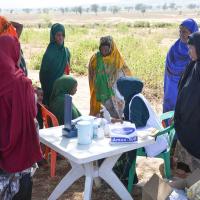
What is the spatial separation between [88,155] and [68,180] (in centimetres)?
83

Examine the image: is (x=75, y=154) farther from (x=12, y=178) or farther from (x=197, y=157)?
→ (x=197, y=157)

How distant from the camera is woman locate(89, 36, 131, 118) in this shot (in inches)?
210

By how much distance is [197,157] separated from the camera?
145 inches

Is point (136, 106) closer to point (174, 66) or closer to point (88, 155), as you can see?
point (88, 155)

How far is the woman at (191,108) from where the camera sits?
3543 mm

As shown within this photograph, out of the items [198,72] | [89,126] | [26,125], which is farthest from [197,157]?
[26,125]

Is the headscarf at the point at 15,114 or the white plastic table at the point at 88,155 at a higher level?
the headscarf at the point at 15,114

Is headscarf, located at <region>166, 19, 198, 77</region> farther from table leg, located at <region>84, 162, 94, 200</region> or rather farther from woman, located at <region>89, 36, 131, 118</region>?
table leg, located at <region>84, 162, 94, 200</region>

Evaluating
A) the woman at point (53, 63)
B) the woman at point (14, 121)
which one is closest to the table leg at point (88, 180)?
the woman at point (14, 121)

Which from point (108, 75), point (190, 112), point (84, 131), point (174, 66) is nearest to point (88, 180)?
point (84, 131)

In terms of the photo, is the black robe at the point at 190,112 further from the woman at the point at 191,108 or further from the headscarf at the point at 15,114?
the headscarf at the point at 15,114

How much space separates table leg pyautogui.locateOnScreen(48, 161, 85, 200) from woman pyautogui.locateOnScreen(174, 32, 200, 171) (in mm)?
946

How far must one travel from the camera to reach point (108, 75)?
212 inches

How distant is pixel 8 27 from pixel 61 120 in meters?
1.13
